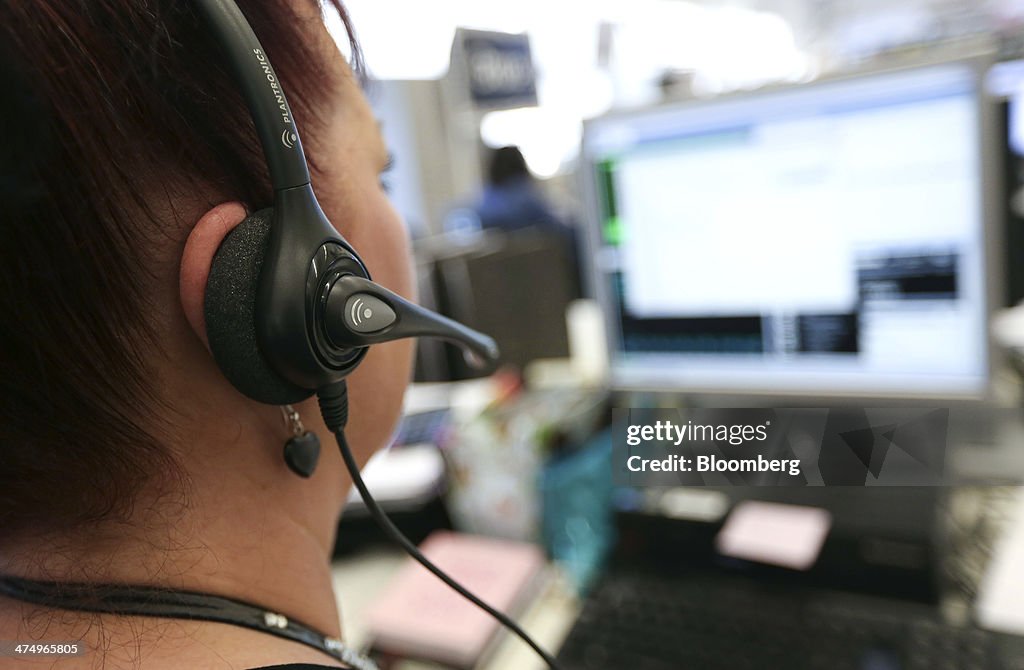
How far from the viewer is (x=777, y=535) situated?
27.4 inches

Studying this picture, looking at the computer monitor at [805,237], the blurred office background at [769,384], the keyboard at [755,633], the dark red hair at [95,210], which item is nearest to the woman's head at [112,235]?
the dark red hair at [95,210]

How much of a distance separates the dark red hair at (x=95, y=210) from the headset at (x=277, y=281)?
2 cm

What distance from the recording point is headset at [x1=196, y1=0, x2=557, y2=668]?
0.32m

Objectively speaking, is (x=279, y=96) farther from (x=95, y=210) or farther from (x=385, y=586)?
(x=385, y=586)

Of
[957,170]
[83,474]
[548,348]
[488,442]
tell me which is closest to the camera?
[83,474]

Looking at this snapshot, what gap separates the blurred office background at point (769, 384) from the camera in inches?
24.2

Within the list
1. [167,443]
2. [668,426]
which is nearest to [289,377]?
[167,443]

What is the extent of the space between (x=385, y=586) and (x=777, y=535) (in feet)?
1.41

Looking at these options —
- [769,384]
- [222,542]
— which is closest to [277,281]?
[222,542]

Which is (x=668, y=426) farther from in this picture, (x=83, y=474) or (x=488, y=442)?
(x=83, y=474)

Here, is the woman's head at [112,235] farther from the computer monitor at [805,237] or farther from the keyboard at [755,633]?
the computer monitor at [805,237]

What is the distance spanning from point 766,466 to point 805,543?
0.27ft

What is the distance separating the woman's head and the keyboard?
40cm

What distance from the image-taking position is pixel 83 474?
329 millimetres
